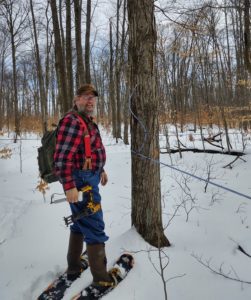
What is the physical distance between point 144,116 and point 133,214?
1136mm

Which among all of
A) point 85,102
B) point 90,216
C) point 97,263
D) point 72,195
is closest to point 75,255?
point 97,263

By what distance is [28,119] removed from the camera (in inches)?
883

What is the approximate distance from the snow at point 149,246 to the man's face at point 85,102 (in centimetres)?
147

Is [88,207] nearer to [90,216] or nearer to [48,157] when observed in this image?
[90,216]

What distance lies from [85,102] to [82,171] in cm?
65

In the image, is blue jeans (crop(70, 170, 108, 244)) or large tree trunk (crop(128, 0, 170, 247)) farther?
large tree trunk (crop(128, 0, 170, 247))

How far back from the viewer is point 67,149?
2541 millimetres

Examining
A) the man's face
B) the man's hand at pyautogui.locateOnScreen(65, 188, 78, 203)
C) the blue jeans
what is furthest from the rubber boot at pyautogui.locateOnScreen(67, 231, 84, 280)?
Result: the man's face

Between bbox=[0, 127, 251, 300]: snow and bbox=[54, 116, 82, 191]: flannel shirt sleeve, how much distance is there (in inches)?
40.8

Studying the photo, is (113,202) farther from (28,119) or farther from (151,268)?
(28,119)

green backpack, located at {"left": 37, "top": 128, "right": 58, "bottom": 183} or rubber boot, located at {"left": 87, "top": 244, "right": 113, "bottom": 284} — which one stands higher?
green backpack, located at {"left": 37, "top": 128, "right": 58, "bottom": 183}

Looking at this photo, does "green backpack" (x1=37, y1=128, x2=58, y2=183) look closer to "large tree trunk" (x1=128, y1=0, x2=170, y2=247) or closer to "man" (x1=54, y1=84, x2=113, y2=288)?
"man" (x1=54, y1=84, x2=113, y2=288)

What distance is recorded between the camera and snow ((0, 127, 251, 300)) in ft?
9.02

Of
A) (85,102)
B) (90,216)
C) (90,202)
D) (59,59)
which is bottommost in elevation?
(90,216)
